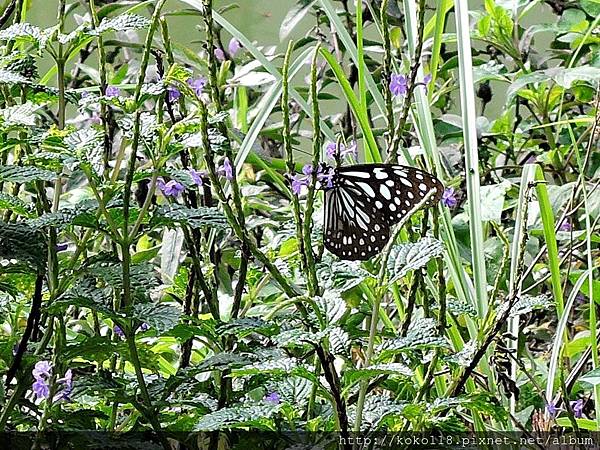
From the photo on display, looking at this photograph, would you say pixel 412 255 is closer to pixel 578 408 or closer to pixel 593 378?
pixel 593 378

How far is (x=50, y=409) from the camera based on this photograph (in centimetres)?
41

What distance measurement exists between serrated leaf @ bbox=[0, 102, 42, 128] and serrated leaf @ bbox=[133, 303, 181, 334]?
0.11 meters

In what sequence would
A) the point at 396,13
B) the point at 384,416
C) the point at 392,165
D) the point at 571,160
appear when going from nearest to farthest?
the point at 384,416 < the point at 392,165 < the point at 571,160 < the point at 396,13

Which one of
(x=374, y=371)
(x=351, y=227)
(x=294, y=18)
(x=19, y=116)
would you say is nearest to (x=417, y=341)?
(x=374, y=371)

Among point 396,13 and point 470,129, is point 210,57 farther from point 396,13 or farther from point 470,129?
point 396,13

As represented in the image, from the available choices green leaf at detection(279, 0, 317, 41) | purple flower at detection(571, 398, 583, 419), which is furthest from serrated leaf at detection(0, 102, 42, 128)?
green leaf at detection(279, 0, 317, 41)

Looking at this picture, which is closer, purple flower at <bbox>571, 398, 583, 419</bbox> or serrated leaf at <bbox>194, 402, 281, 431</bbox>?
serrated leaf at <bbox>194, 402, 281, 431</bbox>

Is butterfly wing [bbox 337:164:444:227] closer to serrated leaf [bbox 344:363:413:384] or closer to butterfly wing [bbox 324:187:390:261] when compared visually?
butterfly wing [bbox 324:187:390:261]

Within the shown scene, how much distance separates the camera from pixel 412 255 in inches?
16.4

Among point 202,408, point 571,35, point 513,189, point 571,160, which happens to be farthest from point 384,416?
point 571,35

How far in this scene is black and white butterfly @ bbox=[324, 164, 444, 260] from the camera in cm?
50

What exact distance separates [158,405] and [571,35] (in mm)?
969

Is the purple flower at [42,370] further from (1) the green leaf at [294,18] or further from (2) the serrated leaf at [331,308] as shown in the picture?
(1) the green leaf at [294,18]

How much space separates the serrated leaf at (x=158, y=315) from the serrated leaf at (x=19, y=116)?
114 millimetres
